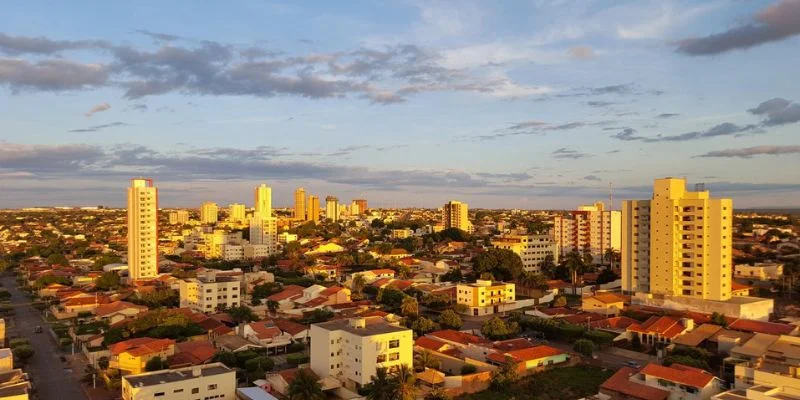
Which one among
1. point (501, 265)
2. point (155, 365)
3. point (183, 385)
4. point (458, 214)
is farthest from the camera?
point (458, 214)

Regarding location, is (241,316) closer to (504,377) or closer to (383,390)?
(504,377)

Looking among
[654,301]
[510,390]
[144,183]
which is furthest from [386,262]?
[510,390]

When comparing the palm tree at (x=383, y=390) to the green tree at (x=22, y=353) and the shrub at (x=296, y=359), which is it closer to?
the shrub at (x=296, y=359)

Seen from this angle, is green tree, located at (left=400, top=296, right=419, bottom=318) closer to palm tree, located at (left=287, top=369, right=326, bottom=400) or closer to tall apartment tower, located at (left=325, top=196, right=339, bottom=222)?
palm tree, located at (left=287, top=369, right=326, bottom=400)

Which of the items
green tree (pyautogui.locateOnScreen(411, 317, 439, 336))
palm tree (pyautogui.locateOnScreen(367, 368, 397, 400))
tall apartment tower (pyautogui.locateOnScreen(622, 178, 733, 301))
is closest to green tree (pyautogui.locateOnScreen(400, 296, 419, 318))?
green tree (pyautogui.locateOnScreen(411, 317, 439, 336))

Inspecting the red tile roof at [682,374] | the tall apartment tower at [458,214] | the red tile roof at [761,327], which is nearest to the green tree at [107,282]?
the red tile roof at [682,374]

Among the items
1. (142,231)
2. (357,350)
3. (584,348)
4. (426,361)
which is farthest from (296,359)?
(142,231)
